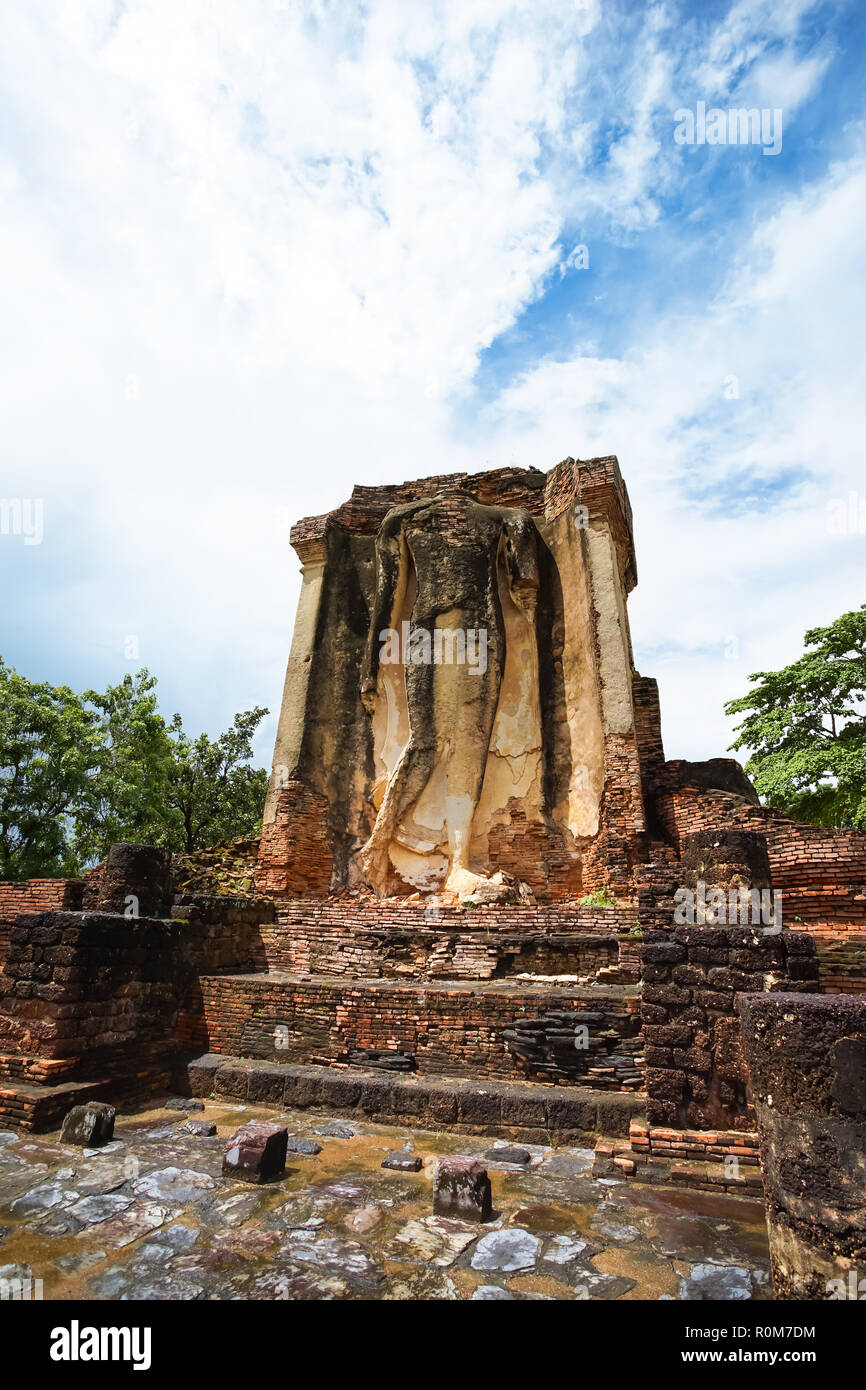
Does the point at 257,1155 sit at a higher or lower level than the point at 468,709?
lower

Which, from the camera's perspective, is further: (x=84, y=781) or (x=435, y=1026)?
(x=84, y=781)

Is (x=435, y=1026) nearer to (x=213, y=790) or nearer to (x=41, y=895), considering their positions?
(x=41, y=895)

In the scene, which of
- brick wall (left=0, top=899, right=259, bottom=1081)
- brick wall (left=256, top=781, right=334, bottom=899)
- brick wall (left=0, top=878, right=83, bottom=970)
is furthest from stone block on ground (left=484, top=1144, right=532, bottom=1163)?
brick wall (left=0, top=878, right=83, bottom=970)

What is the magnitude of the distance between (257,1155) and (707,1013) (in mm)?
2893

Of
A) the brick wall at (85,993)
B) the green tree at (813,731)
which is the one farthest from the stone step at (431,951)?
the green tree at (813,731)

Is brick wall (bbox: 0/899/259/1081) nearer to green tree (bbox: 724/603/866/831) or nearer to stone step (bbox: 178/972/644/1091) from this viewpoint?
stone step (bbox: 178/972/644/1091)

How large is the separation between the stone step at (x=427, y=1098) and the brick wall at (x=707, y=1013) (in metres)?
0.52

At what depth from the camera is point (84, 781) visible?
1712cm

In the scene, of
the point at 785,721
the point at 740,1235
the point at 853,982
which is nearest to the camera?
the point at 740,1235

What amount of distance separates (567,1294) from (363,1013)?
11.8ft

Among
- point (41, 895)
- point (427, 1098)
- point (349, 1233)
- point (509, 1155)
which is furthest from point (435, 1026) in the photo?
point (41, 895)

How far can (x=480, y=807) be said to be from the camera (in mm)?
11180
